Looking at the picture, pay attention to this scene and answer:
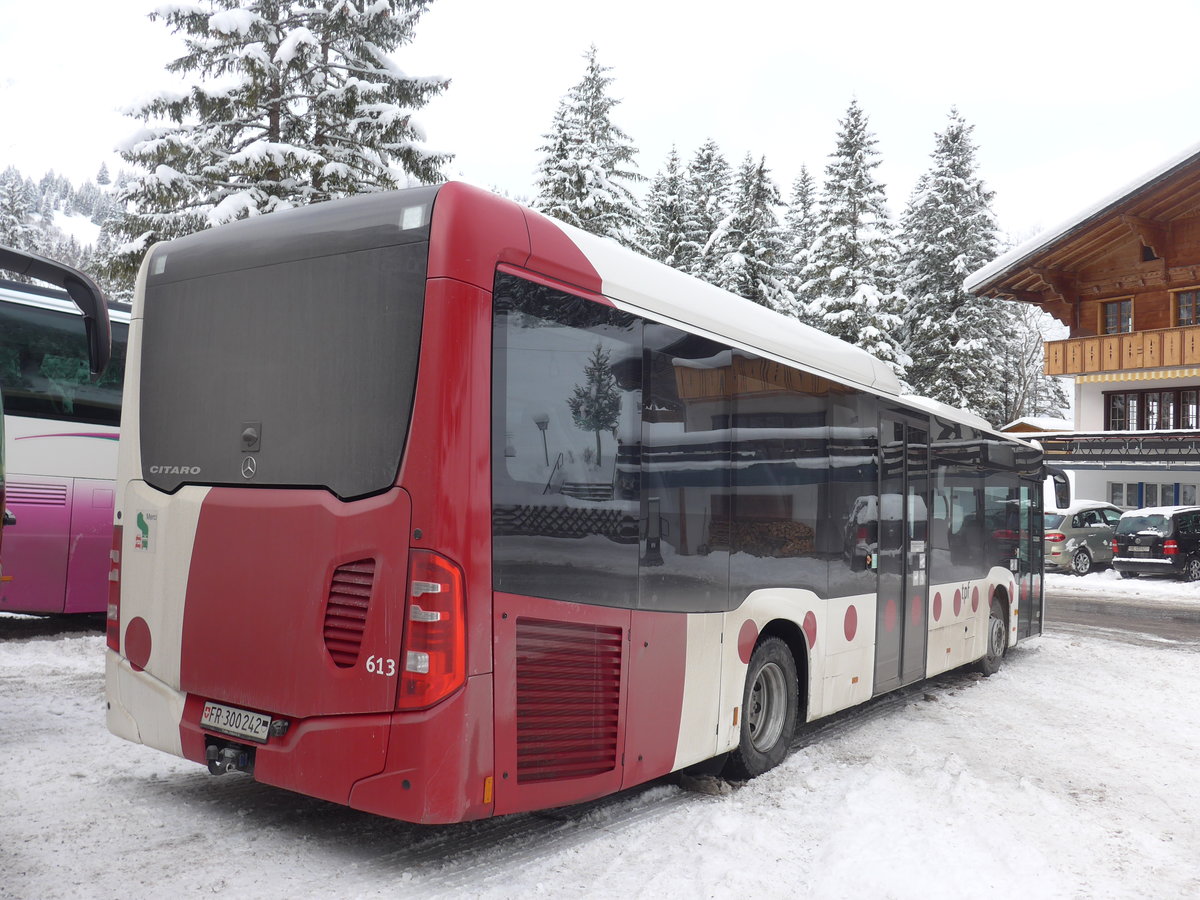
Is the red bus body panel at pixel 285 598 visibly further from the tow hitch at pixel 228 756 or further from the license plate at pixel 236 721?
the tow hitch at pixel 228 756

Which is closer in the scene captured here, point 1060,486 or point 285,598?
point 285,598

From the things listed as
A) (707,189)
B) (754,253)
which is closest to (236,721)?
(754,253)

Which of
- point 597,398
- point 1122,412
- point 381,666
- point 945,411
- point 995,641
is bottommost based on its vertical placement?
point 995,641

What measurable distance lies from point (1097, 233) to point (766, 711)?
34601 mm

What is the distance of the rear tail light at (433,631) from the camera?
13.4 ft

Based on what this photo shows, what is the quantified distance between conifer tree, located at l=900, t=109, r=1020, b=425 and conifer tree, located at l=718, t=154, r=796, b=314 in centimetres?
810

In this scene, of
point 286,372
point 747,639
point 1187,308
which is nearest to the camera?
point 286,372

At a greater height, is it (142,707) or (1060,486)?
(1060,486)

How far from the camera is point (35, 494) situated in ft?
32.8

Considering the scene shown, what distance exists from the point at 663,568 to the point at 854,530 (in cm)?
275

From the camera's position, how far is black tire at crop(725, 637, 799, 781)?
6.18 metres

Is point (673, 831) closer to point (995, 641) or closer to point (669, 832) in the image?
point (669, 832)

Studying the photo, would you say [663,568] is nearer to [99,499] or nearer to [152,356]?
[152,356]

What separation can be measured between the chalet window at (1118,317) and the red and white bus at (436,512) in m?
36.8
